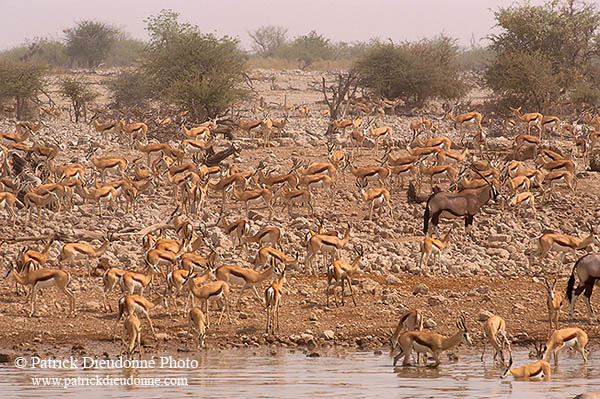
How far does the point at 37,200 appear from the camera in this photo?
13.6 m

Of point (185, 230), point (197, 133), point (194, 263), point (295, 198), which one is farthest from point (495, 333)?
point (197, 133)

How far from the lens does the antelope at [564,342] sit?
8.76 m

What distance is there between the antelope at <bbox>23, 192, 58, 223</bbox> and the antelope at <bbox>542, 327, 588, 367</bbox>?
25.9ft

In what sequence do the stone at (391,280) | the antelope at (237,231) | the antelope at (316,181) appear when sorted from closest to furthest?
1. the stone at (391,280)
2. the antelope at (237,231)
3. the antelope at (316,181)

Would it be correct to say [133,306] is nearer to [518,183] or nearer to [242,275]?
[242,275]

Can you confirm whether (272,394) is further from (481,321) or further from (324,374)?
(481,321)

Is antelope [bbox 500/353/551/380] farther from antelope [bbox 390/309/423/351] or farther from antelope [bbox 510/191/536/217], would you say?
antelope [bbox 510/191/536/217]

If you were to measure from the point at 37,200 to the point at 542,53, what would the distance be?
2176 centimetres

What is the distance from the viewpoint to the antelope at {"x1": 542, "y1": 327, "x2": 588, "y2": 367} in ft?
28.7

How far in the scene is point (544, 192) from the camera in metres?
15.6

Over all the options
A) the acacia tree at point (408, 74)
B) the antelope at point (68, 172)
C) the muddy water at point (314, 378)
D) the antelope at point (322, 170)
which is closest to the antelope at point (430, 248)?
the muddy water at point (314, 378)

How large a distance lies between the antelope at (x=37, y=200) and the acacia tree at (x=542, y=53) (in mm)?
17617

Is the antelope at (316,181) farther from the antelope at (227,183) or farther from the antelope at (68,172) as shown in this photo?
the antelope at (68,172)

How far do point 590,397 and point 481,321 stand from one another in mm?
3265
